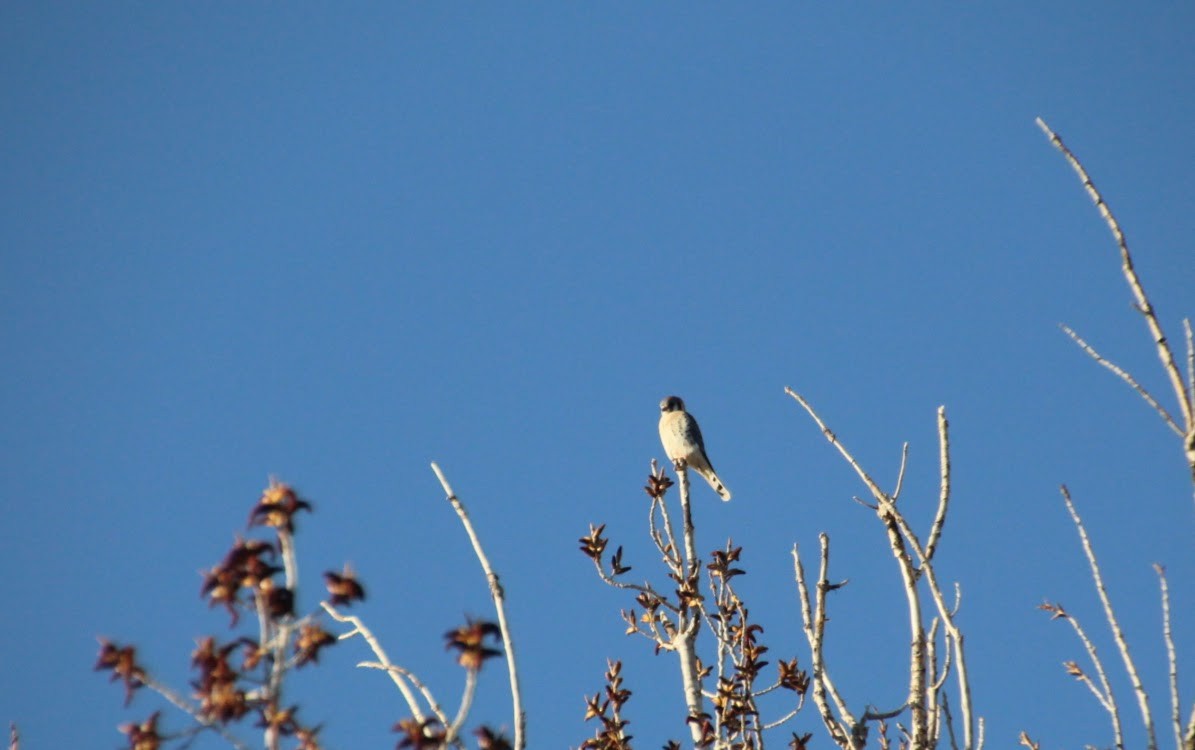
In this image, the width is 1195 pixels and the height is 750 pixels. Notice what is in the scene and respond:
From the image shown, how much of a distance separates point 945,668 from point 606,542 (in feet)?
5.62

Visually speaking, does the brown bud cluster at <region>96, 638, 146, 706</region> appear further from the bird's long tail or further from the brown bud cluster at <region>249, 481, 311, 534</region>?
the bird's long tail

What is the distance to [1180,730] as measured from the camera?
3182mm

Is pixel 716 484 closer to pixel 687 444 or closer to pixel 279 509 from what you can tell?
pixel 687 444

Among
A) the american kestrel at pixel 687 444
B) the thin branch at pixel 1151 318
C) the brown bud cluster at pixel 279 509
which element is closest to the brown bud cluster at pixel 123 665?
the brown bud cluster at pixel 279 509

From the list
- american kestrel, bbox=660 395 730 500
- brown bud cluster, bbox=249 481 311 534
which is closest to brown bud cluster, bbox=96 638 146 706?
brown bud cluster, bbox=249 481 311 534

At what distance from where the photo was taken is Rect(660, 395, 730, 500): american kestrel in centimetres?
1087

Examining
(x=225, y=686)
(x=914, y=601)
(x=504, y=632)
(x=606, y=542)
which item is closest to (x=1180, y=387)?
(x=914, y=601)

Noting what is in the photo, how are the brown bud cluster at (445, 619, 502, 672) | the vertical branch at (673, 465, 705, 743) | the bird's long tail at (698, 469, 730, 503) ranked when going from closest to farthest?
1. the brown bud cluster at (445, 619, 502, 672)
2. the vertical branch at (673, 465, 705, 743)
3. the bird's long tail at (698, 469, 730, 503)

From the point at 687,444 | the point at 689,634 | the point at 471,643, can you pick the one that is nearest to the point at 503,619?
the point at 471,643

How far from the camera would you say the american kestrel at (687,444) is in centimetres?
1087

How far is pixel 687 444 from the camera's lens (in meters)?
10.9

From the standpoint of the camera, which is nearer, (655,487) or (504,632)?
(504,632)

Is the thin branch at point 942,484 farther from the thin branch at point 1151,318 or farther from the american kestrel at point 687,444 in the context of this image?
the american kestrel at point 687,444

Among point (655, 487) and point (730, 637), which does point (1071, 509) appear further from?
point (655, 487)
